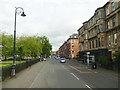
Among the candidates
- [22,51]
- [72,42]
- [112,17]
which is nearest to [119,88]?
[112,17]

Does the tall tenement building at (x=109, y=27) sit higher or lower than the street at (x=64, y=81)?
higher

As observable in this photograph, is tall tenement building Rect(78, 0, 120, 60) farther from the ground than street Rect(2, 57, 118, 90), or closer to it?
farther from the ground

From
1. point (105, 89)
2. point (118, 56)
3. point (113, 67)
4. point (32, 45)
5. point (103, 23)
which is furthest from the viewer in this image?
point (32, 45)

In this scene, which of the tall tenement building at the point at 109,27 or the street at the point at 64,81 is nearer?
the street at the point at 64,81

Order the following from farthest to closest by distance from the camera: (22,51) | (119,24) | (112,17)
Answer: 1. (22,51)
2. (112,17)
3. (119,24)

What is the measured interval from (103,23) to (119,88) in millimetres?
19368

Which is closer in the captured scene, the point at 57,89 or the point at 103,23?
the point at 57,89

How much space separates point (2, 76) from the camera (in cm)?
973

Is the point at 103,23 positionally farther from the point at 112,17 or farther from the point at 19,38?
the point at 19,38

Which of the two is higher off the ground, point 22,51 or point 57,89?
point 22,51

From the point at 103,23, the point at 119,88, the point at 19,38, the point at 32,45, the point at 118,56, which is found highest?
the point at 103,23

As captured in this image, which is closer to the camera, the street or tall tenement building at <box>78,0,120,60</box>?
the street

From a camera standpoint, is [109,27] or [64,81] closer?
[64,81]

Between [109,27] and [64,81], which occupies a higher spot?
[109,27]
